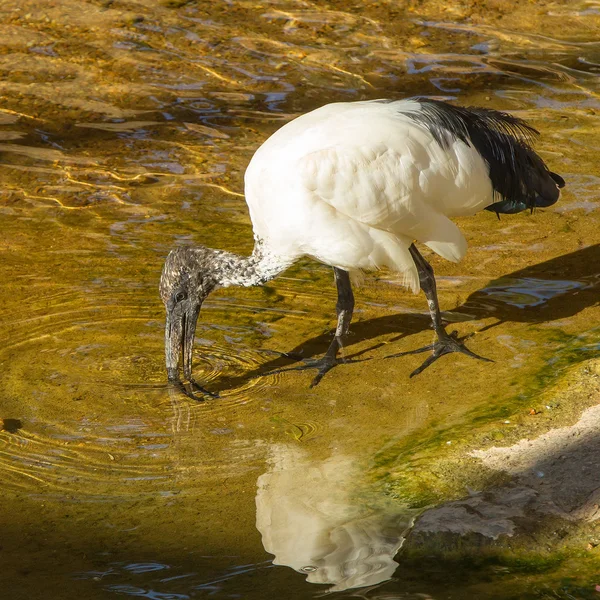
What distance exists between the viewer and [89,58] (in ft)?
32.8

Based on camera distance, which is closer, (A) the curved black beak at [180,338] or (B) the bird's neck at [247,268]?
(A) the curved black beak at [180,338]

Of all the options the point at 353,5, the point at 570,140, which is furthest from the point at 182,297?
the point at 353,5

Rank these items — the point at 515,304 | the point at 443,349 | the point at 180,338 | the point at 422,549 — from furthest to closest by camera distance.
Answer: the point at 515,304 → the point at 443,349 → the point at 180,338 → the point at 422,549

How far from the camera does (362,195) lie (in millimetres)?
4941

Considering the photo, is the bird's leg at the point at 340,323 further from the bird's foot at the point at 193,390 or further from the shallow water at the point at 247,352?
the bird's foot at the point at 193,390

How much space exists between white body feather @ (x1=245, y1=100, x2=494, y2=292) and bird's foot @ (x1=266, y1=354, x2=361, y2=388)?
543 mm

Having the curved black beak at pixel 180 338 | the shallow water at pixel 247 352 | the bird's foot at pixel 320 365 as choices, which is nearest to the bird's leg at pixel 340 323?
the bird's foot at pixel 320 365

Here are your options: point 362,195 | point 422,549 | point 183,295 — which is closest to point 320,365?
point 183,295

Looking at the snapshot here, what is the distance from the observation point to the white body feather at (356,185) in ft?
16.1

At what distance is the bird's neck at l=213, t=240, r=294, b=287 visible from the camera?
5.38m

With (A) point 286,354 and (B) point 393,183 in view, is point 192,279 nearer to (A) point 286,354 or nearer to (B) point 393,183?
(A) point 286,354

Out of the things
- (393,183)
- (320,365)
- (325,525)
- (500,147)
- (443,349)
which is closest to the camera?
(325,525)

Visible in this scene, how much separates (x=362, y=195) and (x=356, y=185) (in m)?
0.06

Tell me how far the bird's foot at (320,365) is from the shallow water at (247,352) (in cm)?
6
